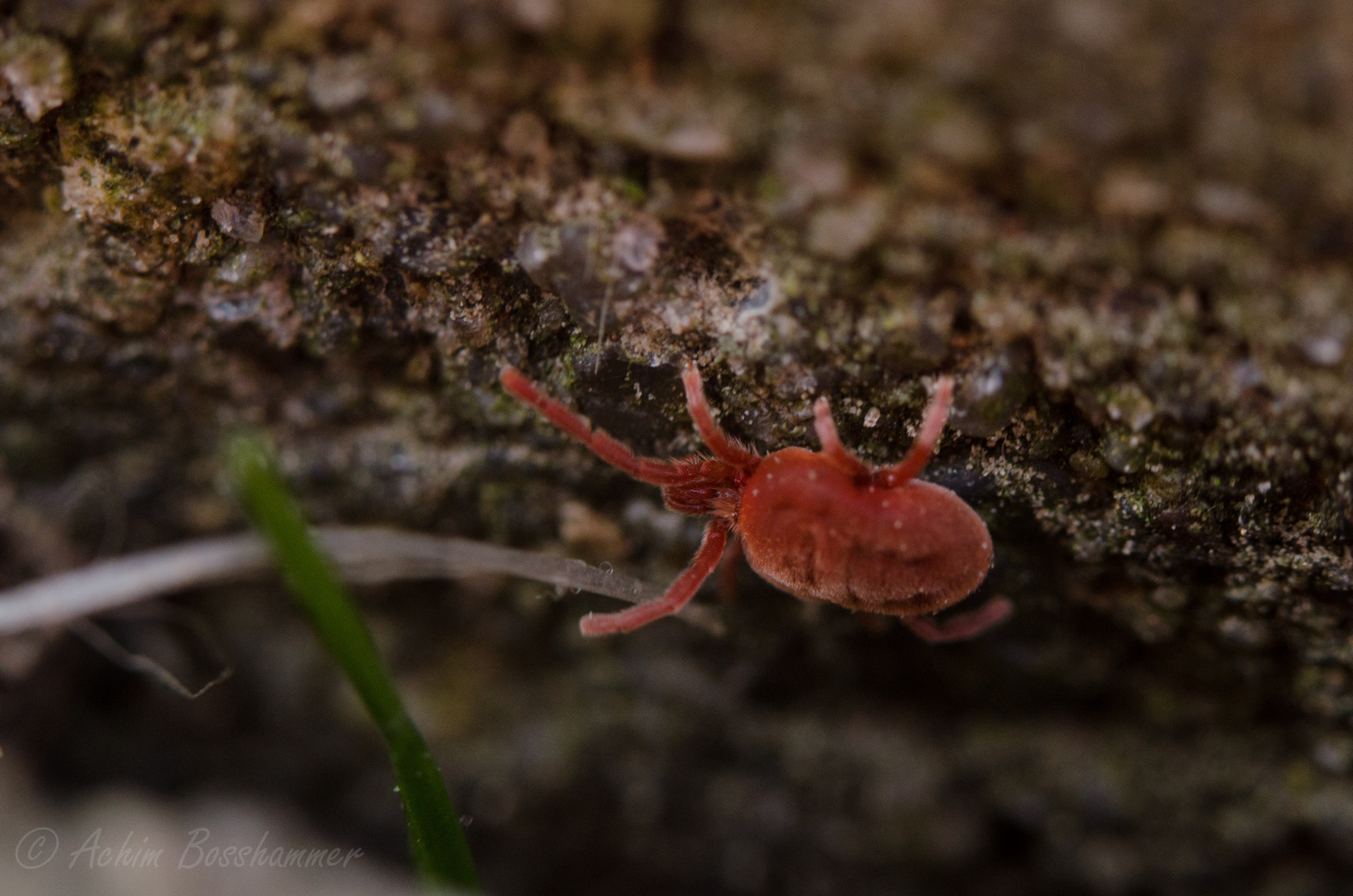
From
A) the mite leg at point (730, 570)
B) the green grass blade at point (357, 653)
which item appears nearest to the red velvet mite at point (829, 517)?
the mite leg at point (730, 570)

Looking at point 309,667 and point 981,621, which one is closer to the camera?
point 981,621

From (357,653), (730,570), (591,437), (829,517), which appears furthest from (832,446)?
(357,653)

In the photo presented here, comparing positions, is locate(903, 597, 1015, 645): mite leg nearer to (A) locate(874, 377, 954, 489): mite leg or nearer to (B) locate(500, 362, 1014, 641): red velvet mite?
(B) locate(500, 362, 1014, 641): red velvet mite

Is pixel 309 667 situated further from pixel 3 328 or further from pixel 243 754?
pixel 3 328

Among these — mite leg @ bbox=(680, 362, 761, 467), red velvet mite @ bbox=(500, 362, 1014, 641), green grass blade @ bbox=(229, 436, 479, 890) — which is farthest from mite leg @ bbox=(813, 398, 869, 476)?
green grass blade @ bbox=(229, 436, 479, 890)

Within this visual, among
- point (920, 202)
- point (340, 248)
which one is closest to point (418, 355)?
point (340, 248)

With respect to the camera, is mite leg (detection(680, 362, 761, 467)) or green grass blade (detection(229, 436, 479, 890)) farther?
mite leg (detection(680, 362, 761, 467))

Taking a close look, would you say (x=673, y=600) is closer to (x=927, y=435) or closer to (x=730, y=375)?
(x=730, y=375)

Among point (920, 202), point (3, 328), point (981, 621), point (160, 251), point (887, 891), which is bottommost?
point (887, 891)
